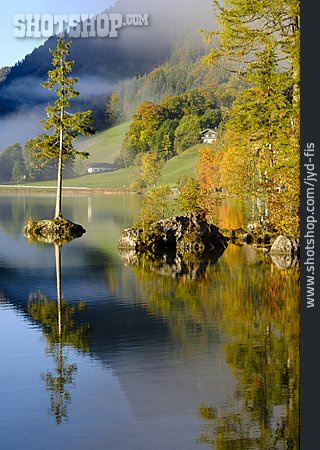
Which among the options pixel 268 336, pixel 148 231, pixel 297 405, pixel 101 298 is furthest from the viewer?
pixel 148 231

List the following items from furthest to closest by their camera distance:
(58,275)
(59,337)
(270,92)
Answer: (270,92) < (58,275) < (59,337)

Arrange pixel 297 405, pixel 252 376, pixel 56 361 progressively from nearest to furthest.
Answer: pixel 297 405 < pixel 252 376 < pixel 56 361

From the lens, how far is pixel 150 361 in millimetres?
18891

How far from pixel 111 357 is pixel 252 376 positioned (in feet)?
11.8

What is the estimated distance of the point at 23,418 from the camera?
14.8 meters

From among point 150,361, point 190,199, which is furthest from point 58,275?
point 190,199

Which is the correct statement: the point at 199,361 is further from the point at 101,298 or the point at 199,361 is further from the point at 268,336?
the point at 101,298

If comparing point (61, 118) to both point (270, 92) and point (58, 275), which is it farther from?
point (58, 275)

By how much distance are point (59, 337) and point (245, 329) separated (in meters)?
5.13

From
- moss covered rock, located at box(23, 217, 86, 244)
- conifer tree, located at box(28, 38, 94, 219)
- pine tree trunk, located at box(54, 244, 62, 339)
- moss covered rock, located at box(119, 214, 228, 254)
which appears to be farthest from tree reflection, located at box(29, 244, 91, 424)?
conifer tree, located at box(28, 38, 94, 219)

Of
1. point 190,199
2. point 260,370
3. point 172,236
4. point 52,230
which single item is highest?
point 190,199

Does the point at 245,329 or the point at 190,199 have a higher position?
the point at 190,199

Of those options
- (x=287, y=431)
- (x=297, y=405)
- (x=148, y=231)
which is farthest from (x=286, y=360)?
(x=148, y=231)

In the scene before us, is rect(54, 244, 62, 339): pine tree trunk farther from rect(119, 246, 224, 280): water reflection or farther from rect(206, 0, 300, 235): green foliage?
rect(206, 0, 300, 235): green foliage
